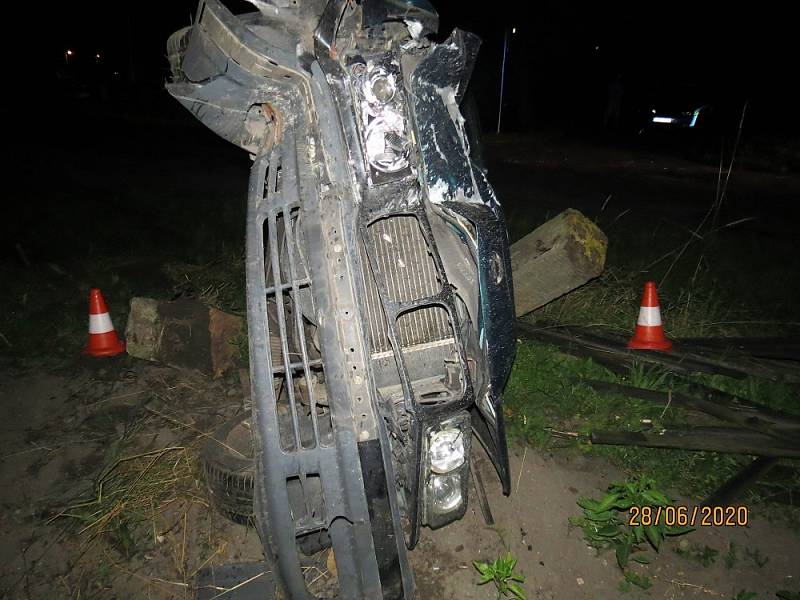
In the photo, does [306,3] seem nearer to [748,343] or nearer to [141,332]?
[141,332]

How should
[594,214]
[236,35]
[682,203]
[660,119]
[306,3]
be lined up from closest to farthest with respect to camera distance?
[236,35] < [306,3] < [594,214] < [682,203] < [660,119]

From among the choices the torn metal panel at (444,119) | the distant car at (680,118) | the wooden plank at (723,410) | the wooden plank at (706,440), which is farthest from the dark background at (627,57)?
the torn metal panel at (444,119)

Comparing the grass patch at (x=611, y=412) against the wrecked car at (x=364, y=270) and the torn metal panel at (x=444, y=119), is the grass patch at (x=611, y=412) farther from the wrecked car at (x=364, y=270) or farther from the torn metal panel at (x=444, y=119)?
the torn metal panel at (x=444, y=119)

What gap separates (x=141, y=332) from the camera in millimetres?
3611

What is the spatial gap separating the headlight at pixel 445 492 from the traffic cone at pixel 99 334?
274 centimetres

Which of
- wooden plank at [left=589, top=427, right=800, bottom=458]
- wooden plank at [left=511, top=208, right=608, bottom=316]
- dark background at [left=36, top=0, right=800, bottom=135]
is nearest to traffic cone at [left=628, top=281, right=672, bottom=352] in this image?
wooden plank at [left=511, top=208, right=608, bottom=316]

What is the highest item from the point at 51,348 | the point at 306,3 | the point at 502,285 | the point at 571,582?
the point at 306,3

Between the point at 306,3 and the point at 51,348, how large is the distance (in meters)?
3.10

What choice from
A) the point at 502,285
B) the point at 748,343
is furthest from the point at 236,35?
the point at 748,343

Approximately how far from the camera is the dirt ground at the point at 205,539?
7.15 ft

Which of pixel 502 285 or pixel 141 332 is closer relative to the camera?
pixel 502 285

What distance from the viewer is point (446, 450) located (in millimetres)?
1940

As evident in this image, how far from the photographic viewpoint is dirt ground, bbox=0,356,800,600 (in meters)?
2.18
